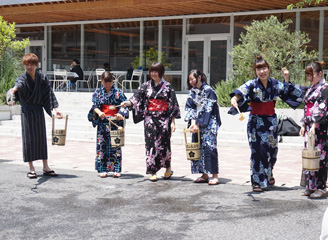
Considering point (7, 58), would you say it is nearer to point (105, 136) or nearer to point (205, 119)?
point (105, 136)

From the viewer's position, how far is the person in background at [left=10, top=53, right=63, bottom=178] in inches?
287

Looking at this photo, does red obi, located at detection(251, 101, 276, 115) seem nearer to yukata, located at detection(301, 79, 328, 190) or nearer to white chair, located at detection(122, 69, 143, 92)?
yukata, located at detection(301, 79, 328, 190)

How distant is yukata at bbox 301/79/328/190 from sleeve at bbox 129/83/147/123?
7.82ft

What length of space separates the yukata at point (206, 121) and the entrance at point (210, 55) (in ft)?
38.1

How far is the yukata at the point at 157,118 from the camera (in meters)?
7.33

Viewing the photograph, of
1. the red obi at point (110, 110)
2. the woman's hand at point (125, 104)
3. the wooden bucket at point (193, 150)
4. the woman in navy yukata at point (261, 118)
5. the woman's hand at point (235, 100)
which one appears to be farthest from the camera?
the red obi at point (110, 110)

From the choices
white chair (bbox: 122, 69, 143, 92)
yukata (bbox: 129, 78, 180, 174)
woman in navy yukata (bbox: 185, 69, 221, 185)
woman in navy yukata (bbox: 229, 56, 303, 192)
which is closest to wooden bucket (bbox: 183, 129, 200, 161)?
woman in navy yukata (bbox: 185, 69, 221, 185)

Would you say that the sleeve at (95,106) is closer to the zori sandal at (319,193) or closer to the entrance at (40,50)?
the zori sandal at (319,193)

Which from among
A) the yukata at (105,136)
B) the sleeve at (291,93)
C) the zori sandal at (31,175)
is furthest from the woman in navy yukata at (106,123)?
the sleeve at (291,93)

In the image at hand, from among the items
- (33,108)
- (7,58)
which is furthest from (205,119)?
(7,58)

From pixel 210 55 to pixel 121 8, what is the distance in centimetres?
381

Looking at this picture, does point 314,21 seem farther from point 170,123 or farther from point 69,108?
point 170,123

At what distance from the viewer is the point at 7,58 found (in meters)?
16.5

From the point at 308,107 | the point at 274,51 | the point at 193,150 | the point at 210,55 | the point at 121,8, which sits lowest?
the point at 193,150
